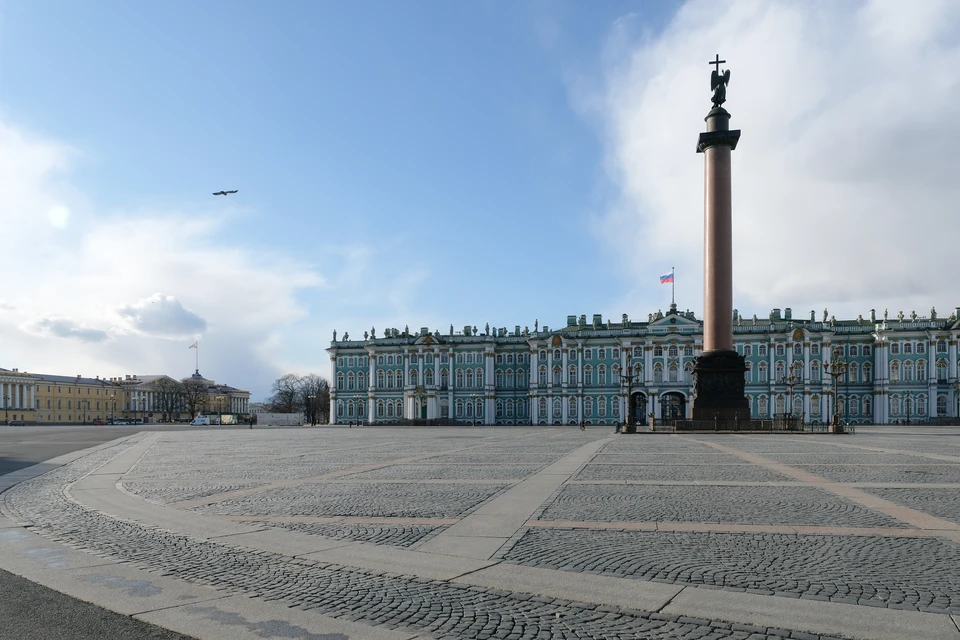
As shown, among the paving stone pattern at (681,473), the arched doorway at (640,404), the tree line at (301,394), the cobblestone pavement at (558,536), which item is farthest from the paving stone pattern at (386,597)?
the tree line at (301,394)

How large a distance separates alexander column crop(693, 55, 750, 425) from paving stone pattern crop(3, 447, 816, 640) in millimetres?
41710

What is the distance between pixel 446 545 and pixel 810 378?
94.7 meters

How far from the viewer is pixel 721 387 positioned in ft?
154

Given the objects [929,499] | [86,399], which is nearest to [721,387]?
[929,499]

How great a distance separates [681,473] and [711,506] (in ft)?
19.0

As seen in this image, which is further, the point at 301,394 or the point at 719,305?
the point at 301,394

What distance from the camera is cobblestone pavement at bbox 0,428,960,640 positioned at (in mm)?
6480

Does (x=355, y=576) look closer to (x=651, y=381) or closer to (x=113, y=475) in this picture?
(x=113, y=475)

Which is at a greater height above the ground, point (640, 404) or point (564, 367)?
point (564, 367)

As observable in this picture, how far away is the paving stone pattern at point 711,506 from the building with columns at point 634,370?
244ft

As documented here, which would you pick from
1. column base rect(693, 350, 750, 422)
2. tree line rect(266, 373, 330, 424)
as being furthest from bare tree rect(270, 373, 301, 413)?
column base rect(693, 350, 750, 422)

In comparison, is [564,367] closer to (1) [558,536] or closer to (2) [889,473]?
(2) [889,473]

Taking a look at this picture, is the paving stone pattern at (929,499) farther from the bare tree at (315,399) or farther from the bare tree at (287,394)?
the bare tree at (287,394)

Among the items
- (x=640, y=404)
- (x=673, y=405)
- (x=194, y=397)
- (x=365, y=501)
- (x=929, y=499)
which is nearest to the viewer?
(x=929, y=499)
